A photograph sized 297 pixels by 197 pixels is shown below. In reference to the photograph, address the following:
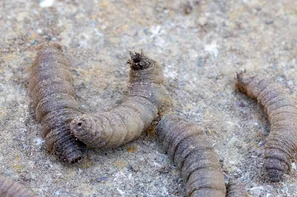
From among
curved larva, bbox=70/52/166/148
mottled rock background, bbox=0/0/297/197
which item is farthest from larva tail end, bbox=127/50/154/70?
mottled rock background, bbox=0/0/297/197

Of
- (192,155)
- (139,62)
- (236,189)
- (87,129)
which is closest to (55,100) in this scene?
(87,129)

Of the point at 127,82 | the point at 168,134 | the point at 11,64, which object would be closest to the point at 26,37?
the point at 11,64

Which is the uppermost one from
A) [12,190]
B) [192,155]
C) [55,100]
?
[192,155]

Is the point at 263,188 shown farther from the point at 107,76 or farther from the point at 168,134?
the point at 107,76

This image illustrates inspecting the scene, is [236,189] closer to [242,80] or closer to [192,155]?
[192,155]

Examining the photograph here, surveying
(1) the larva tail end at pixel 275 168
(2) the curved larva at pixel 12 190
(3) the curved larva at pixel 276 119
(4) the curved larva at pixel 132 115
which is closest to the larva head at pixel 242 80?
(3) the curved larva at pixel 276 119

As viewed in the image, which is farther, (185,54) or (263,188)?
(185,54)
